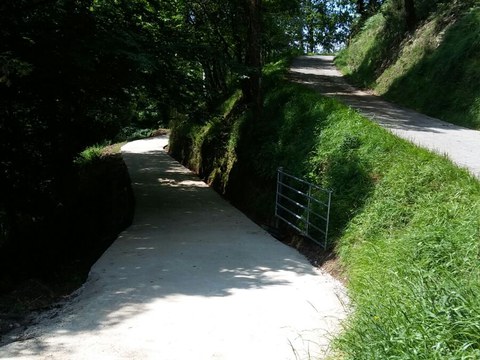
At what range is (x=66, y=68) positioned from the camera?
33.1 ft

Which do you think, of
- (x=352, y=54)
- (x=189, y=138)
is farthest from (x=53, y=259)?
(x=352, y=54)

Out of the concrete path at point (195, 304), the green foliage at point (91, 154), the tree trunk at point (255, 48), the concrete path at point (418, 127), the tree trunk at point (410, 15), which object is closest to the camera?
the concrete path at point (195, 304)

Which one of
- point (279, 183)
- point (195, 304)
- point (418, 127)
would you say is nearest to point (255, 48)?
point (418, 127)

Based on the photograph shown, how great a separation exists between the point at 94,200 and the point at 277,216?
302 inches

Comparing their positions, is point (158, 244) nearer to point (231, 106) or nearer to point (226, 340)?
point (226, 340)

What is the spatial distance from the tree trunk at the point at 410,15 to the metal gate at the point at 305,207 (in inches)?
516

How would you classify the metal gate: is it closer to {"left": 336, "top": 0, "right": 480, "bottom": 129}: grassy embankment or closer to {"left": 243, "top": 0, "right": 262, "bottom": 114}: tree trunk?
{"left": 243, "top": 0, "right": 262, "bottom": 114}: tree trunk

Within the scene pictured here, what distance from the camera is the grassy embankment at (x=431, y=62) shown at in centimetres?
1358

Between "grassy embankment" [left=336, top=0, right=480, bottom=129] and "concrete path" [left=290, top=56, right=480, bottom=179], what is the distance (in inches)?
25.7

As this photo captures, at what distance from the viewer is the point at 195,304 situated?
573 cm

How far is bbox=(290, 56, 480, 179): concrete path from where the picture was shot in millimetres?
8945

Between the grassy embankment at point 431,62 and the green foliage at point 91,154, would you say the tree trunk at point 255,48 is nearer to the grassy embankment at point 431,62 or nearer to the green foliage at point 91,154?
the grassy embankment at point 431,62

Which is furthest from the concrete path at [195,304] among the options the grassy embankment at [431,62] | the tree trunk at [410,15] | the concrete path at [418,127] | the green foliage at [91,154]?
the tree trunk at [410,15]

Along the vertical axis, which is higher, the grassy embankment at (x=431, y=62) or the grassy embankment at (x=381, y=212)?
the grassy embankment at (x=431, y=62)
